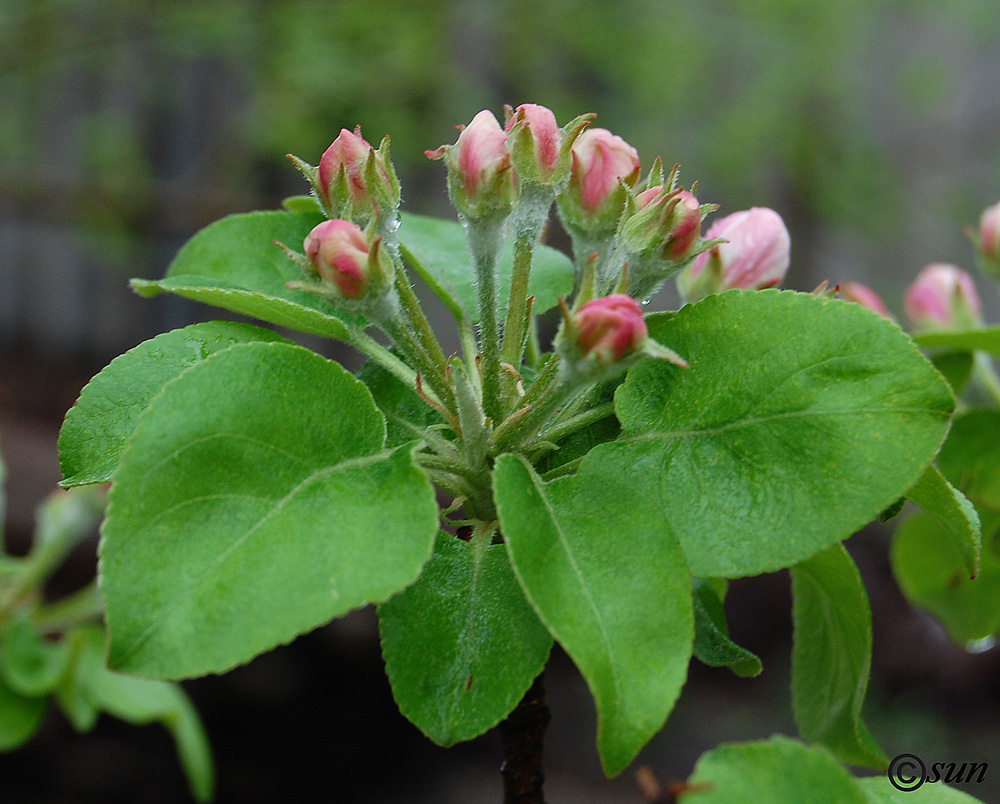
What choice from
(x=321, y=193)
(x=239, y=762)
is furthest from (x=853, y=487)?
(x=239, y=762)

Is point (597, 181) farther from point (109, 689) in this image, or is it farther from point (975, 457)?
point (109, 689)

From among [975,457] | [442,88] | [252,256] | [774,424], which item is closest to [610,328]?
[774,424]

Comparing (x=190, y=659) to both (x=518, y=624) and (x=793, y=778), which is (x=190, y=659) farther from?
(x=793, y=778)

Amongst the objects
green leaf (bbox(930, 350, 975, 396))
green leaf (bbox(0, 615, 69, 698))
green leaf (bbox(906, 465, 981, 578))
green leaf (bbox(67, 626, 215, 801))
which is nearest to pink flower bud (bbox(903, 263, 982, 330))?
green leaf (bbox(930, 350, 975, 396))

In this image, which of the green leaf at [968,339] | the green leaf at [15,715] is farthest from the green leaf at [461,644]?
the green leaf at [15,715]

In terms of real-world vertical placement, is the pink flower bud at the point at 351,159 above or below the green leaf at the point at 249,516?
above

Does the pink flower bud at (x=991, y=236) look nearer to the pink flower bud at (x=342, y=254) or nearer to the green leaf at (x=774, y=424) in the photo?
the green leaf at (x=774, y=424)
